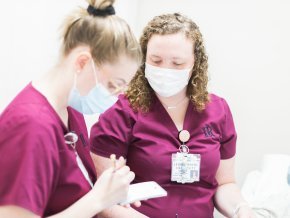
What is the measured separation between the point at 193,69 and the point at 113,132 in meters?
0.44

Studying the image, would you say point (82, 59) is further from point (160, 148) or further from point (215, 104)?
point (215, 104)

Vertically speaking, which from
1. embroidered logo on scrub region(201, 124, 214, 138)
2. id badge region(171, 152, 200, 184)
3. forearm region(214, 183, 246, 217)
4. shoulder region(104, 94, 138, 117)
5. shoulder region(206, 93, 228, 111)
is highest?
shoulder region(206, 93, 228, 111)

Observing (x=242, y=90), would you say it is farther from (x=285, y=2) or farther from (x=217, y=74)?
(x=285, y=2)

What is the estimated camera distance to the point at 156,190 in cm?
124

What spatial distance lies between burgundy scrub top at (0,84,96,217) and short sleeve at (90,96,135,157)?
49 cm

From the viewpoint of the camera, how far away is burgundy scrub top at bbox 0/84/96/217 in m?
0.83

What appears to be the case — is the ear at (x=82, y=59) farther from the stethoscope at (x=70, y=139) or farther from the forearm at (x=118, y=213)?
the forearm at (x=118, y=213)

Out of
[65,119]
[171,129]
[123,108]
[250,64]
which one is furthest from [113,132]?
[250,64]

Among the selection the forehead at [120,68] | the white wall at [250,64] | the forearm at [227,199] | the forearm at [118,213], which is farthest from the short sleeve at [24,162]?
the white wall at [250,64]

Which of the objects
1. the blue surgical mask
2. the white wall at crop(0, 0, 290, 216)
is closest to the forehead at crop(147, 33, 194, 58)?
the blue surgical mask

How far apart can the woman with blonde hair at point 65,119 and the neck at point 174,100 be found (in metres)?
0.47

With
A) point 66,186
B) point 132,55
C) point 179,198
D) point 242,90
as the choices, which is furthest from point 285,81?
point 66,186

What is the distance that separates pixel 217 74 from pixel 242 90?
181 mm

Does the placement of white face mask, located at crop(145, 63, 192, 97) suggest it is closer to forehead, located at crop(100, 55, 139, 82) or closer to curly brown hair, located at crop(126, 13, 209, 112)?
curly brown hair, located at crop(126, 13, 209, 112)
